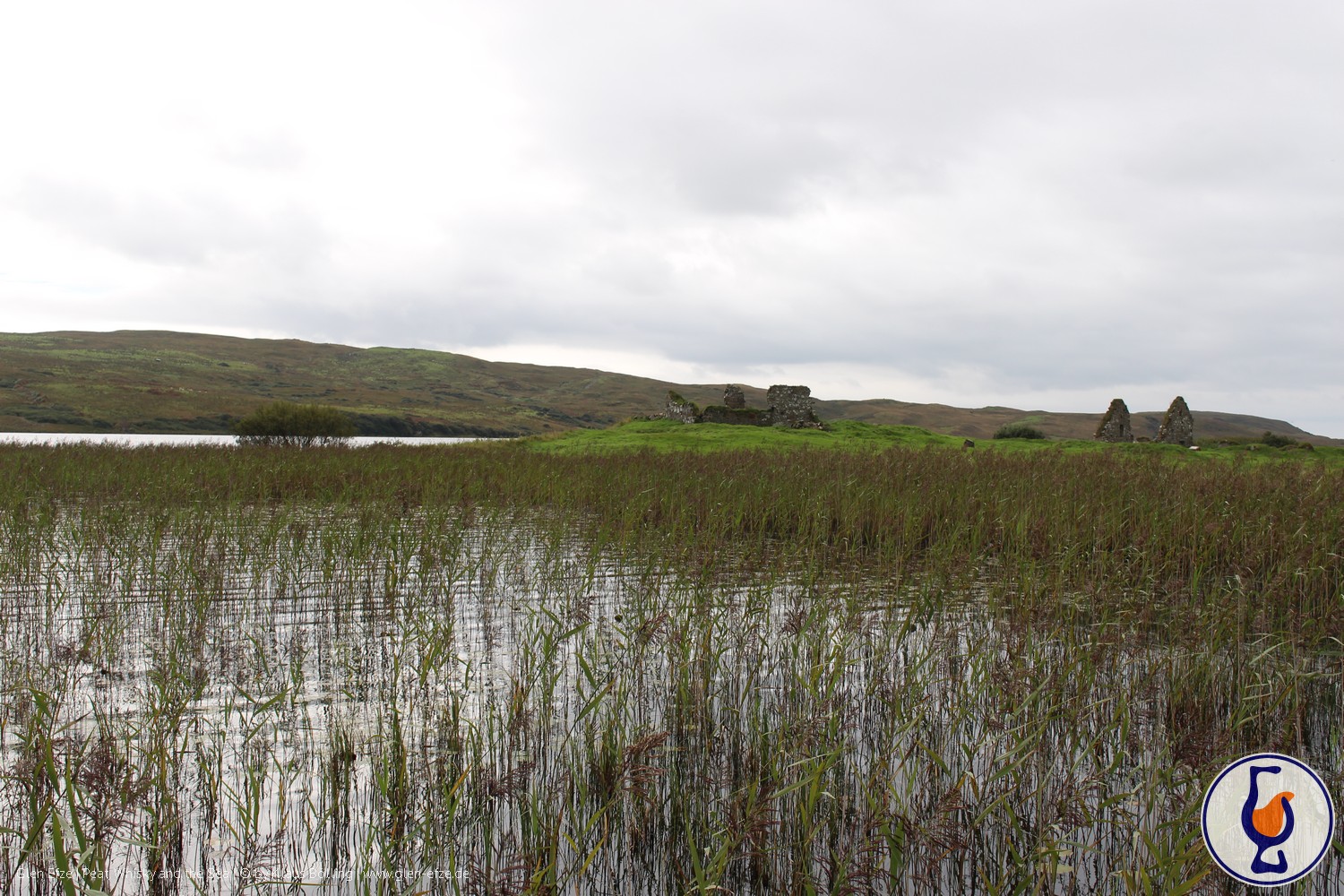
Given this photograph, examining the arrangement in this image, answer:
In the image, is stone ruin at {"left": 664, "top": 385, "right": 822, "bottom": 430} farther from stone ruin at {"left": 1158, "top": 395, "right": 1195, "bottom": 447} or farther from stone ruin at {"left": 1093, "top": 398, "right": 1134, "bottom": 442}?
stone ruin at {"left": 1158, "top": 395, "right": 1195, "bottom": 447}

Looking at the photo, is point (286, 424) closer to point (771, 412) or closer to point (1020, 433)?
point (771, 412)

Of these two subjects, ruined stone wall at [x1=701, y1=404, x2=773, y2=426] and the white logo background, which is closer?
the white logo background

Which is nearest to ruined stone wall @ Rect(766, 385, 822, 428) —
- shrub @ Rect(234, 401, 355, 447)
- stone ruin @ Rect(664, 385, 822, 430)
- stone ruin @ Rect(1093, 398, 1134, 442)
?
stone ruin @ Rect(664, 385, 822, 430)

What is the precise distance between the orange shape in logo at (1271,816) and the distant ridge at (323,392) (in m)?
43.4

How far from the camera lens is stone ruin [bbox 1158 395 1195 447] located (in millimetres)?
27562

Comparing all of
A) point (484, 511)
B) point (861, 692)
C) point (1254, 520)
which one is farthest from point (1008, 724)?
point (484, 511)

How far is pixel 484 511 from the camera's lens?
1048 centimetres

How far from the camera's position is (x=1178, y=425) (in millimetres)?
27656

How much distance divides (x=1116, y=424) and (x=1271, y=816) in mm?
30973

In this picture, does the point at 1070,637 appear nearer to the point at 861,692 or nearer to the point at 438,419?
the point at 861,692

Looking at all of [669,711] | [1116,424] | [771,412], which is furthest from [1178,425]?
[669,711]

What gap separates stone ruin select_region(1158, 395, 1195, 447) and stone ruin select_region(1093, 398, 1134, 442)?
48.0 inches

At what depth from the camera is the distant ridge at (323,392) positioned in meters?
80.7

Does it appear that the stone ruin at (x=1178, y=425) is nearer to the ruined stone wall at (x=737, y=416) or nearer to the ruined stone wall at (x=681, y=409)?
the ruined stone wall at (x=737, y=416)
